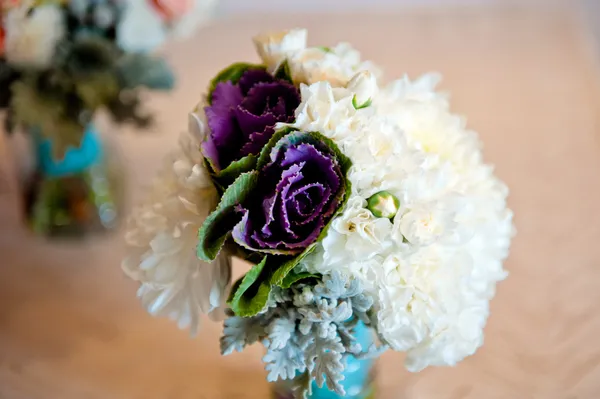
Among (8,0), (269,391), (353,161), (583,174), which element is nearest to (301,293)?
(353,161)

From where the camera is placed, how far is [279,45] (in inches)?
23.8

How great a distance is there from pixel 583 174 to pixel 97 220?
77 cm

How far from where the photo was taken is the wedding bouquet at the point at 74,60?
0.85 meters

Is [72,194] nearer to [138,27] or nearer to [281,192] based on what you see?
[138,27]

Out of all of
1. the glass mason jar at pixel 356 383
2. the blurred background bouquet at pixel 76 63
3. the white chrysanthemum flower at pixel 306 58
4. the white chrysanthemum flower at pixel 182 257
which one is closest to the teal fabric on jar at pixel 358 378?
the glass mason jar at pixel 356 383

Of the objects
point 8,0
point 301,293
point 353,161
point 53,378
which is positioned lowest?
point 53,378

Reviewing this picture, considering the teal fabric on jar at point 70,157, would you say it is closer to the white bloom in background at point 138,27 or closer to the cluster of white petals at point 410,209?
the white bloom in background at point 138,27

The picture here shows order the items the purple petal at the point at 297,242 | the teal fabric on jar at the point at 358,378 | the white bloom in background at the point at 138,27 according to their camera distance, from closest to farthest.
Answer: the purple petal at the point at 297,242 < the teal fabric on jar at the point at 358,378 < the white bloom in background at the point at 138,27

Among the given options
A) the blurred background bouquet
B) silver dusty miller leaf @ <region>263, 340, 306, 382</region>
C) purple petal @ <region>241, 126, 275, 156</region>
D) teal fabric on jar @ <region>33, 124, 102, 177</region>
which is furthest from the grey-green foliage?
teal fabric on jar @ <region>33, 124, 102, 177</region>

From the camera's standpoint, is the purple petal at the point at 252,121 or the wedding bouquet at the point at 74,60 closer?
the purple petal at the point at 252,121

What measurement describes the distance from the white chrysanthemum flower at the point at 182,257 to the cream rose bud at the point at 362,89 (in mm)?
144

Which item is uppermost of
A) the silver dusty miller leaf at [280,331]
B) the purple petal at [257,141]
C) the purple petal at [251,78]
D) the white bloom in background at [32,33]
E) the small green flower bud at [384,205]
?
the white bloom in background at [32,33]

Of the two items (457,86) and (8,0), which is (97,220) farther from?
(457,86)

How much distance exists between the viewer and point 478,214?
1.97 ft
